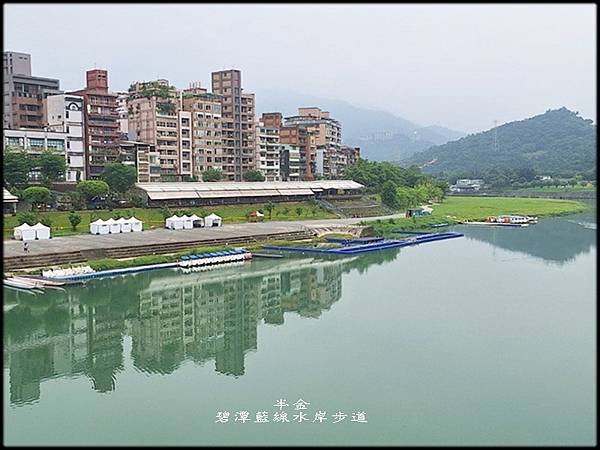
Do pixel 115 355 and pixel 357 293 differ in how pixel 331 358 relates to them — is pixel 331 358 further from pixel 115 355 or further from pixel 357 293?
pixel 357 293

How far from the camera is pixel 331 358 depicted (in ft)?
24.8

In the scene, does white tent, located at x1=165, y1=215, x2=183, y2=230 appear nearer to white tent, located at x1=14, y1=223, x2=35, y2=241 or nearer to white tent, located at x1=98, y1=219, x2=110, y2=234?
white tent, located at x1=98, y1=219, x2=110, y2=234

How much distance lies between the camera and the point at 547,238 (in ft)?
70.0

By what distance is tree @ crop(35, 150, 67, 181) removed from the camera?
1989 cm

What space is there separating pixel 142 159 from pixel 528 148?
5876 centimetres

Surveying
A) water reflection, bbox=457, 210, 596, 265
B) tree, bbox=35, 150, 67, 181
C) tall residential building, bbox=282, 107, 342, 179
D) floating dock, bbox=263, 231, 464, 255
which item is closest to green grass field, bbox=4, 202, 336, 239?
tree, bbox=35, 150, 67, 181

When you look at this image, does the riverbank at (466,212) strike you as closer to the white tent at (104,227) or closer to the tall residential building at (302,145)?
the tall residential building at (302,145)

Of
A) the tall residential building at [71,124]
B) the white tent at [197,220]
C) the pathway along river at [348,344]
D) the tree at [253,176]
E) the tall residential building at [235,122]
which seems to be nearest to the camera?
the pathway along river at [348,344]

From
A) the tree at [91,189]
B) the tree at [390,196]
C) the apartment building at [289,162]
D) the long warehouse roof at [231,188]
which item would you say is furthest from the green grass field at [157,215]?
the apartment building at [289,162]

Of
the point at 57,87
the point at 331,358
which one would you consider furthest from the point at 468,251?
the point at 57,87

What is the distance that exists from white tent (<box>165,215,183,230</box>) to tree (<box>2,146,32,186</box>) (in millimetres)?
4682

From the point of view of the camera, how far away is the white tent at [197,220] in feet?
61.6

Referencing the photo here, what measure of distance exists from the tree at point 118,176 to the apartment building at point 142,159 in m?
2.49

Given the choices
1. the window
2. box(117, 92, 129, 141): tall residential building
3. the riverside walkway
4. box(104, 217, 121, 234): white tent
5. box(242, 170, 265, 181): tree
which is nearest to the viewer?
the riverside walkway
